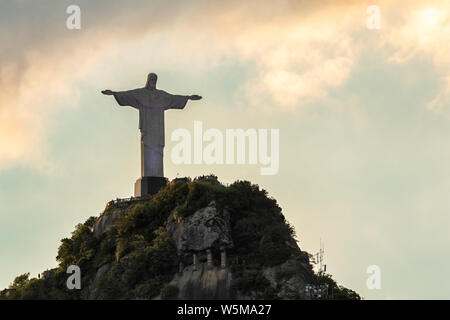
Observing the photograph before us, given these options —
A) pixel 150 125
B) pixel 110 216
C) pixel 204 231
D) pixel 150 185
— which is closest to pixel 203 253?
pixel 204 231

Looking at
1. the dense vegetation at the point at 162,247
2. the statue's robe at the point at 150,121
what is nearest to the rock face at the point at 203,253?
the dense vegetation at the point at 162,247

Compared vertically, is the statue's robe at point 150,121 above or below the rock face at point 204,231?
above

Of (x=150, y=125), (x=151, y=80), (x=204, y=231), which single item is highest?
(x=151, y=80)

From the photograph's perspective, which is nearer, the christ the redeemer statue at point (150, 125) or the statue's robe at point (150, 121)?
the christ the redeemer statue at point (150, 125)

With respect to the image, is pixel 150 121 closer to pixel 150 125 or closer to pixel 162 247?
pixel 150 125

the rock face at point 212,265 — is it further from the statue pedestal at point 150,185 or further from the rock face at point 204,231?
the statue pedestal at point 150,185

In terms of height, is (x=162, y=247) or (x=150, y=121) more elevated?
(x=150, y=121)

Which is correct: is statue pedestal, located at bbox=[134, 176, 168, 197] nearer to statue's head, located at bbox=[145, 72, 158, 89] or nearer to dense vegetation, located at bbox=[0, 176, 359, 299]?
dense vegetation, located at bbox=[0, 176, 359, 299]
